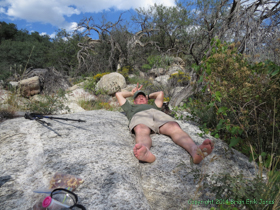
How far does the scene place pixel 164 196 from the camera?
1.81 meters

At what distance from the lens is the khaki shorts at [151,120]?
2.98 m

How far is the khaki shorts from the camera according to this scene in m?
2.98

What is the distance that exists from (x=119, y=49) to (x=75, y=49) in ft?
15.4

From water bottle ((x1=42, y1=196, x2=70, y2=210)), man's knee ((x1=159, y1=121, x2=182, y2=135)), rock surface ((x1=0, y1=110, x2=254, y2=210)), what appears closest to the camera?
water bottle ((x1=42, y1=196, x2=70, y2=210))

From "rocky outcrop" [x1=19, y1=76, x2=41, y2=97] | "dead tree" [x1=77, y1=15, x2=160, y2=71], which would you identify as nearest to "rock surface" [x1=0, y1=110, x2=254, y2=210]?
"rocky outcrop" [x1=19, y1=76, x2=41, y2=97]

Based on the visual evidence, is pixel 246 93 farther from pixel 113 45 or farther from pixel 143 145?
pixel 113 45

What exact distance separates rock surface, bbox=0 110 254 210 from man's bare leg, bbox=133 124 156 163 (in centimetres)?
11

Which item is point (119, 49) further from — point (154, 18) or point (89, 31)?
point (154, 18)

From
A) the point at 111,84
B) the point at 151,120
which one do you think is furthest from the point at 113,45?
the point at 151,120

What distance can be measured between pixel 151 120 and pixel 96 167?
1459mm

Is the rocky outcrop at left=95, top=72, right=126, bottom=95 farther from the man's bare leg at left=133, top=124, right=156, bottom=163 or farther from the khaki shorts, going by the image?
the man's bare leg at left=133, top=124, right=156, bottom=163

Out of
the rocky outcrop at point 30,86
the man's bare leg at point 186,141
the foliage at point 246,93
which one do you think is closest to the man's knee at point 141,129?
the man's bare leg at point 186,141

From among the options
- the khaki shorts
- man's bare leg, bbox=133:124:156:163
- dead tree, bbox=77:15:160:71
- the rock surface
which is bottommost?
the rock surface

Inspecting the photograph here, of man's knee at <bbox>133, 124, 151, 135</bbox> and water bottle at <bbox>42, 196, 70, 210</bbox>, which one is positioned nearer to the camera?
water bottle at <bbox>42, 196, 70, 210</bbox>
